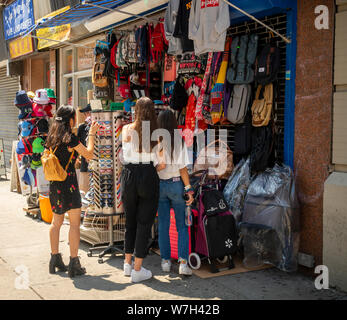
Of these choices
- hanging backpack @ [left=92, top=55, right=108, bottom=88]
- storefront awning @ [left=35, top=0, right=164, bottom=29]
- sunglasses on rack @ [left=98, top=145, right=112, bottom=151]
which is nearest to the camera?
sunglasses on rack @ [left=98, top=145, right=112, bottom=151]

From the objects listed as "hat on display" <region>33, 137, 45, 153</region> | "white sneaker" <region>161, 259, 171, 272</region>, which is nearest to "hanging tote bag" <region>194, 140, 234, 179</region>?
"white sneaker" <region>161, 259, 171, 272</region>

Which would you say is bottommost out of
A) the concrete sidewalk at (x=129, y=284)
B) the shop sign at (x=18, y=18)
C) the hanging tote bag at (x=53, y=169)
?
the concrete sidewalk at (x=129, y=284)

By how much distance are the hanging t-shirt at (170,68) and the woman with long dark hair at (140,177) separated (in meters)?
2.49

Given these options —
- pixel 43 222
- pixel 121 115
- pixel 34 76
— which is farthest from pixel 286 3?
pixel 34 76

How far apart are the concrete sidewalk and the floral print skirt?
0.77 metres

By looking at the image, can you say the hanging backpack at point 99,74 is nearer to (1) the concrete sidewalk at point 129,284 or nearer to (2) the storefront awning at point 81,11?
(2) the storefront awning at point 81,11

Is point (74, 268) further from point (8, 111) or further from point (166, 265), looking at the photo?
point (8, 111)

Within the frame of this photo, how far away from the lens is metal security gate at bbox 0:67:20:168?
577 inches

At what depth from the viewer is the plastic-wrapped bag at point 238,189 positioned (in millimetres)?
5461

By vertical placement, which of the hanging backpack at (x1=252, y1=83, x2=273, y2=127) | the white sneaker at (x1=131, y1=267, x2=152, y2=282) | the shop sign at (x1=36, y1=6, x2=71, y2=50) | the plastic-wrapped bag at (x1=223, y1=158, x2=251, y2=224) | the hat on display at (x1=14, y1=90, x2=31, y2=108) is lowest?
the white sneaker at (x1=131, y1=267, x2=152, y2=282)

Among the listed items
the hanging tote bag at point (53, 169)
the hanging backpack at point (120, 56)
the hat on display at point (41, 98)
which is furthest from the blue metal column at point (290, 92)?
the hat on display at point (41, 98)

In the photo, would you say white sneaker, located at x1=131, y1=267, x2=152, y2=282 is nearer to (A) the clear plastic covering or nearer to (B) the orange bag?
(A) the clear plastic covering

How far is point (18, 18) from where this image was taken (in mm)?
12766

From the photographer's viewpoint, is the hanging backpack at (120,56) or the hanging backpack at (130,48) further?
the hanging backpack at (120,56)
